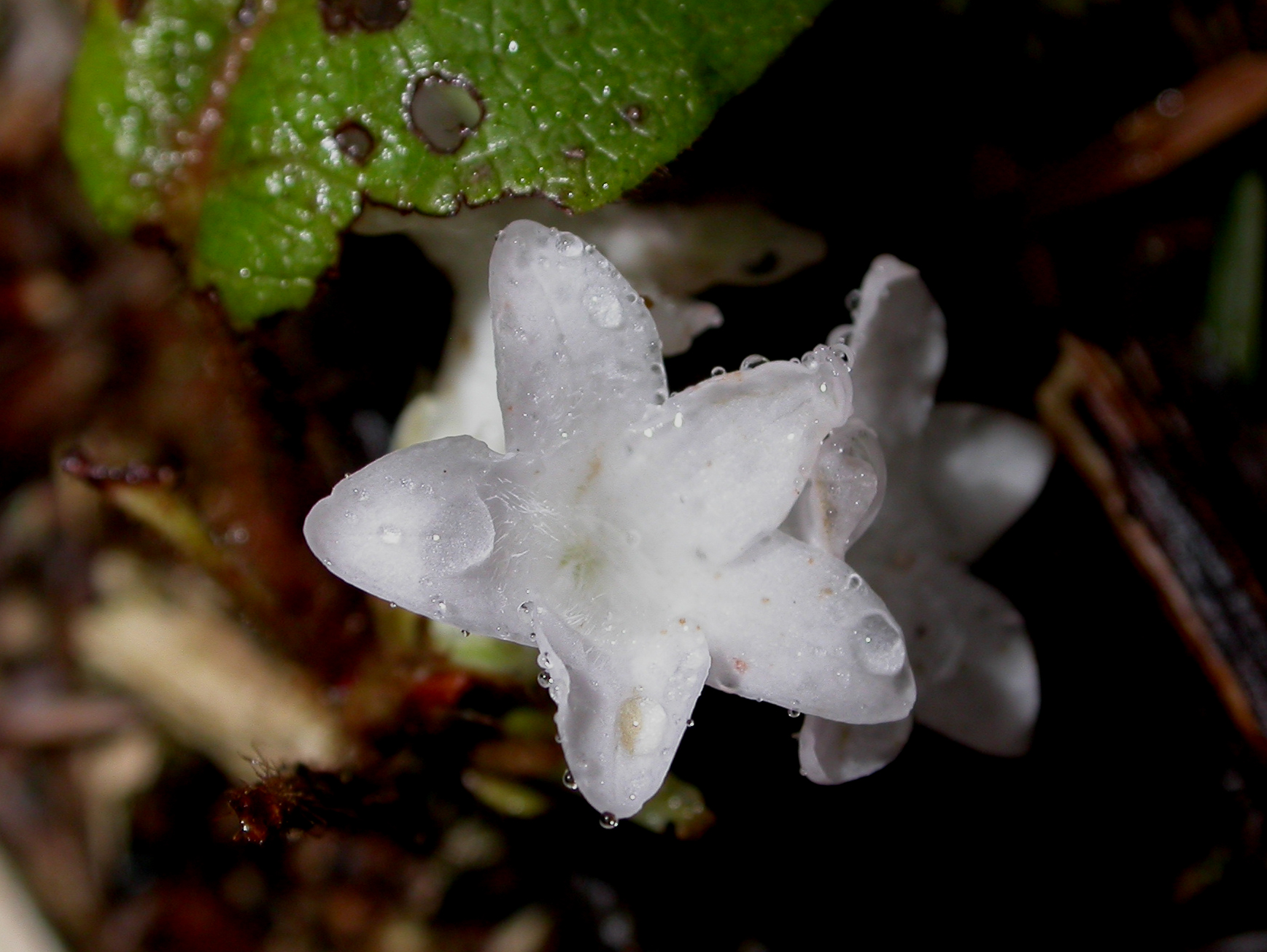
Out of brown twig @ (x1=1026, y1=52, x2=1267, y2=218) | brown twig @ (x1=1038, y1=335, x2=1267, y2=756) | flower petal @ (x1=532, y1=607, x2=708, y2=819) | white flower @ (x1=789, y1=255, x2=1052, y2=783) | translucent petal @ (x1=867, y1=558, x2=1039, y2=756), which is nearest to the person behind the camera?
flower petal @ (x1=532, y1=607, x2=708, y2=819)

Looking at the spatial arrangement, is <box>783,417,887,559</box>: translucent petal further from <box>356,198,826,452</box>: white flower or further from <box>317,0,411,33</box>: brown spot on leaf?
<box>317,0,411,33</box>: brown spot on leaf

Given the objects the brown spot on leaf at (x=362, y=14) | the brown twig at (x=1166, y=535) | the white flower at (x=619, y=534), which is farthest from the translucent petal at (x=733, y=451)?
the brown twig at (x=1166, y=535)

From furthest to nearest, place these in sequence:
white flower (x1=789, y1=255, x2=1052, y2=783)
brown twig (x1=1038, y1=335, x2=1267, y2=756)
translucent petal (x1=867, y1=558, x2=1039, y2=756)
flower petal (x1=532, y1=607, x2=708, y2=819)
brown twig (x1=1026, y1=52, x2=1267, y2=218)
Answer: brown twig (x1=1026, y1=52, x2=1267, y2=218) → brown twig (x1=1038, y1=335, x2=1267, y2=756) → translucent petal (x1=867, y1=558, x2=1039, y2=756) → white flower (x1=789, y1=255, x2=1052, y2=783) → flower petal (x1=532, y1=607, x2=708, y2=819)

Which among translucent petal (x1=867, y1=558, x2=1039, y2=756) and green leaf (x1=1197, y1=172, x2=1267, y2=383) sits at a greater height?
green leaf (x1=1197, y1=172, x2=1267, y2=383)

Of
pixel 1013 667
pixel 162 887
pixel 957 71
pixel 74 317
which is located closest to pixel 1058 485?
pixel 1013 667

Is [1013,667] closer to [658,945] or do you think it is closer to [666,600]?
[666,600]

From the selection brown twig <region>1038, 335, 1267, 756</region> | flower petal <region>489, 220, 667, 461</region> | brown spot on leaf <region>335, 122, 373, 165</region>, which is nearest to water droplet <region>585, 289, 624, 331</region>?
flower petal <region>489, 220, 667, 461</region>

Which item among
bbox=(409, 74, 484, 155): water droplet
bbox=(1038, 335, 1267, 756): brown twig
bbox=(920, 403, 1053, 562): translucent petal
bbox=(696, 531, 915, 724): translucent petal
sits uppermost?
bbox=(409, 74, 484, 155): water droplet

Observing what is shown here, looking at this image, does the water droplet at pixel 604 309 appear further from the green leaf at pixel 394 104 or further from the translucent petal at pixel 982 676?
the translucent petal at pixel 982 676
